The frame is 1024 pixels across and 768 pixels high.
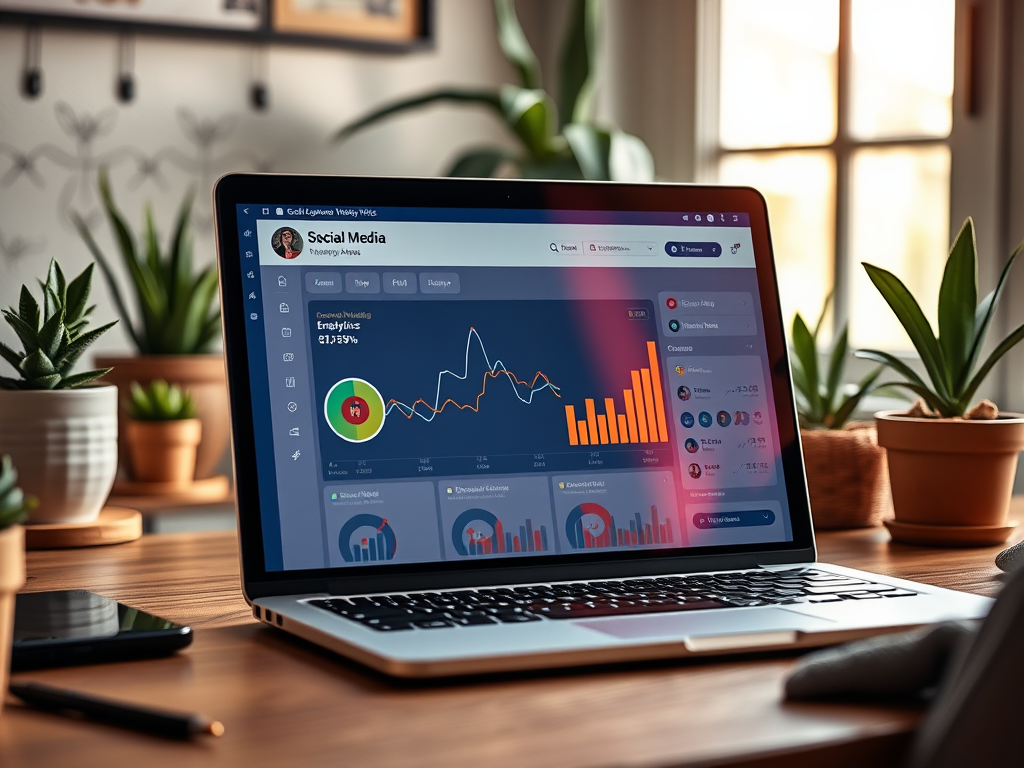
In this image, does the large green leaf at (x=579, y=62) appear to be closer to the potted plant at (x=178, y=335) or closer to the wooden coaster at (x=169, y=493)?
the potted plant at (x=178, y=335)

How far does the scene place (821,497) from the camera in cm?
117

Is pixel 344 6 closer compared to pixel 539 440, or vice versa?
pixel 539 440

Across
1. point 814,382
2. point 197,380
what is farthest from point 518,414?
point 197,380

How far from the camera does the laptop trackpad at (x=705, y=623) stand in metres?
0.62

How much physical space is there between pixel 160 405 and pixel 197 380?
0.40 ft

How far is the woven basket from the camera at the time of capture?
3.83 feet

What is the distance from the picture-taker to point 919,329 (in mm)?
1110

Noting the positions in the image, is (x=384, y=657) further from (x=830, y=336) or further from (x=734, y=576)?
(x=830, y=336)

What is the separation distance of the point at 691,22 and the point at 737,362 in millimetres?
1507

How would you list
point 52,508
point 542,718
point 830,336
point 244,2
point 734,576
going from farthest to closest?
point 244,2 < point 830,336 < point 52,508 < point 734,576 < point 542,718

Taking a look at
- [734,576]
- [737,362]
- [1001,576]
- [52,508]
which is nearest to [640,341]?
[737,362]

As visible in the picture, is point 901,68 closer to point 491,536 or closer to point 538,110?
point 538,110

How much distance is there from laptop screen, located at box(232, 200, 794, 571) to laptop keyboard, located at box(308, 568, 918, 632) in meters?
0.04

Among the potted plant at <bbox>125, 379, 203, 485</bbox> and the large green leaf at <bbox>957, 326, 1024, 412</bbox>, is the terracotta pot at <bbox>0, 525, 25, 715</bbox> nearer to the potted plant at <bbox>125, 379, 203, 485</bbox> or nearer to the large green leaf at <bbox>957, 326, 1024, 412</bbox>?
the large green leaf at <bbox>957, 326, 1024, 412</bbox>
